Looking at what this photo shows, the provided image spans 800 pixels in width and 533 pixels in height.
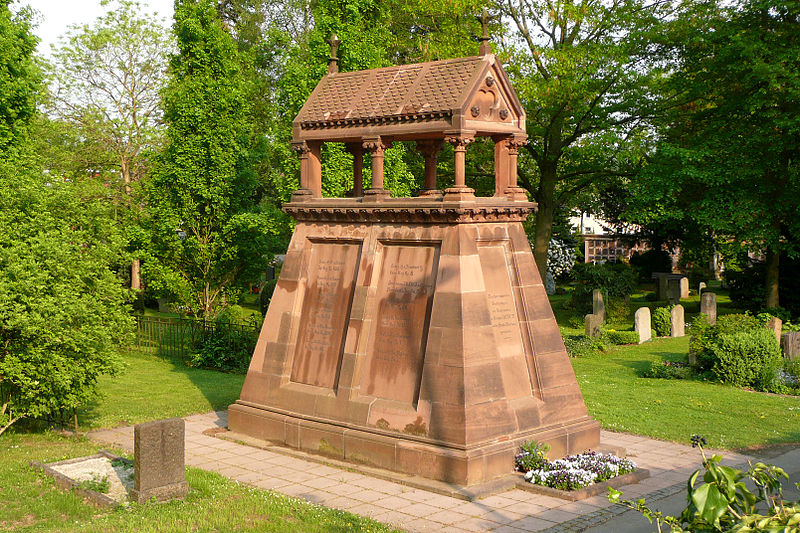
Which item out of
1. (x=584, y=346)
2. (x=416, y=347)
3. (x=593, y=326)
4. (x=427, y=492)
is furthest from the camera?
(x=593, y=326)

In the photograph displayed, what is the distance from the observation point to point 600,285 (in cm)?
3294

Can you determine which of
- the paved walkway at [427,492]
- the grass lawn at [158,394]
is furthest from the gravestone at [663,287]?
the paved walkway at [427,492]

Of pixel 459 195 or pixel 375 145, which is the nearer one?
pixel 459 195

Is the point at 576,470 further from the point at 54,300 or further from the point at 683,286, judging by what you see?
the point at 683,286

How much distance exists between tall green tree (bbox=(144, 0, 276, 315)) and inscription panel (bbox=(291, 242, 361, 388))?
10.0 m

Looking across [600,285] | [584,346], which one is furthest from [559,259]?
[584,346]

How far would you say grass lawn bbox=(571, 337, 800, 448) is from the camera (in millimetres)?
15297

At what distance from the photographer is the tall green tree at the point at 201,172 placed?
79.4ft

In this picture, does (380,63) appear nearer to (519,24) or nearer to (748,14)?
(519,24)

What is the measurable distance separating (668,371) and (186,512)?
14965mm

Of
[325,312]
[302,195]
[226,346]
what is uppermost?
[302,195]

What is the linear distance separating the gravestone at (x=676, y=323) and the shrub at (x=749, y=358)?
8.42 meters

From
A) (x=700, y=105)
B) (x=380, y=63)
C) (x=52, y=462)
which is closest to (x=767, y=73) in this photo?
(x=700, y=105)

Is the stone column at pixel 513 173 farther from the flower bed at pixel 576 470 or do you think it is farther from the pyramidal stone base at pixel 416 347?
the flower bed at pixel 576 470
